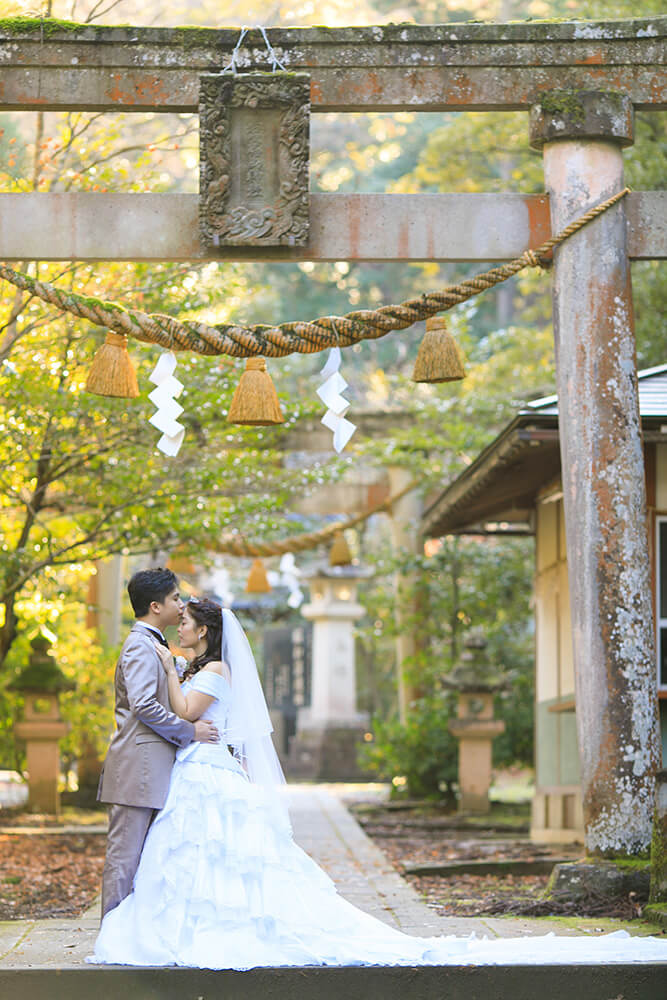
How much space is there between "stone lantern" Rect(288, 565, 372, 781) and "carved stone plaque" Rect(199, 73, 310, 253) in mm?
15619

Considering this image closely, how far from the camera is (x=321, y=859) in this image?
1018cm

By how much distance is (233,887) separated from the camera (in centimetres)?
540

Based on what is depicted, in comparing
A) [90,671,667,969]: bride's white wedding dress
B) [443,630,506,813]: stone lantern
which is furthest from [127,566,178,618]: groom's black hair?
[443,630,506,813]: stone lantern

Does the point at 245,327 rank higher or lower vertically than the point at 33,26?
lower

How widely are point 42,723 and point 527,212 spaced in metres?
8.77

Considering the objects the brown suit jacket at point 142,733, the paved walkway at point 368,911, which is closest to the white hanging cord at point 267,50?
the brown suit jacket at point 142,733

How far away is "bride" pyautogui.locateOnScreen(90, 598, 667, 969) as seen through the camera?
5.24 metres

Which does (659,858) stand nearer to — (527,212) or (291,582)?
(527,212)

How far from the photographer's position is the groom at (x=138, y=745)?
5551 mm

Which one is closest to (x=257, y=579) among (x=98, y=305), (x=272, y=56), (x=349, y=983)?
(x=98, y=305)

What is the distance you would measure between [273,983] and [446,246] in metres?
4.44

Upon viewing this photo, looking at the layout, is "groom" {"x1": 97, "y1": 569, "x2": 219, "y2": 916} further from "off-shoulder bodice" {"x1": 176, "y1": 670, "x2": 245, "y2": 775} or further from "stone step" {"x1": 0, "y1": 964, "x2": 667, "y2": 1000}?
"stone step" {"x1": 0, "y1": 964, "x2": 667, "y2": 1000}

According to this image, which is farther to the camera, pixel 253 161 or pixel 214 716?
pixel 253 161

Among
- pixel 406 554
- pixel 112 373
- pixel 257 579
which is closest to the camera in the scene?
pixel 112 373
